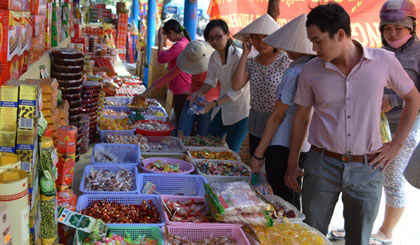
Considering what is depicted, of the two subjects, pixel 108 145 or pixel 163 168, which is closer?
pixel 163 168

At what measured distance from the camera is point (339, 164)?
2.05 m

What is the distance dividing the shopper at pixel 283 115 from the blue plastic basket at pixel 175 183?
1.45 feet

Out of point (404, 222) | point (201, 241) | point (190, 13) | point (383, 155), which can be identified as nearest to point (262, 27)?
point (383, 155)

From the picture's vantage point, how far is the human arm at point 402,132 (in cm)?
202

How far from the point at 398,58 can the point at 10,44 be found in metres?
2.51

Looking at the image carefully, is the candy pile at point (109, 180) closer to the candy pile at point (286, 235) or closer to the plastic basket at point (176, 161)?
the plastic basket at point (176, 161)

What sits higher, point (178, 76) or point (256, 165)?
point (178, 76)

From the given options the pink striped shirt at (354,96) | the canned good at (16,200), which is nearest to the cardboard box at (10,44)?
the canned good at (16,200)

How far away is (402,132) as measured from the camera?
2.08m

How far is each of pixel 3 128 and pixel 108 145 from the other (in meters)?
1.92

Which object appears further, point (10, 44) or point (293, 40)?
point (293, 40)

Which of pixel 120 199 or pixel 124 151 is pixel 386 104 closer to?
pixel 120 199

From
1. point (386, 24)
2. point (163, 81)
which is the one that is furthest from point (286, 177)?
point (163, 81)

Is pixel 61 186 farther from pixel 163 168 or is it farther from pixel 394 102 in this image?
pixel 394 102
